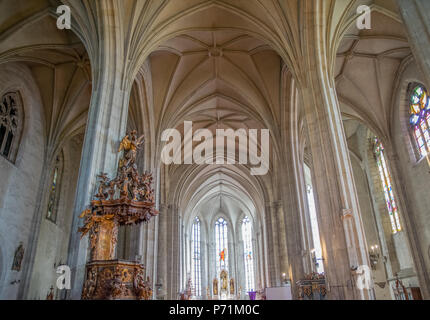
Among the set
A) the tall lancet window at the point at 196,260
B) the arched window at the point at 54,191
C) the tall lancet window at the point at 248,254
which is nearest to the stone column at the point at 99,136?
the arched window at the point at 54,191

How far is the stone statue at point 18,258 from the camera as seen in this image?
498 inches

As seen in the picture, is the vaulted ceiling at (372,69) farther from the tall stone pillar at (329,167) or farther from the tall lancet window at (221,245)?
the tall lancet window at (221,245)

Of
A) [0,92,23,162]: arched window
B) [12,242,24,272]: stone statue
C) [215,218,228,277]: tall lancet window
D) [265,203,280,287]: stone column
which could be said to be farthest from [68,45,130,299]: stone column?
[215,218,228,277]: tall lancet window

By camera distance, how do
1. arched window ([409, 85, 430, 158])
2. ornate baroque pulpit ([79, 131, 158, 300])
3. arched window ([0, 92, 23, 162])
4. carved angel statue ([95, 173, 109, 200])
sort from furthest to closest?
arched window ([409, 85, 430, 158])
arched window ([0, 92, 23, 162])
carved angel statue ([95, 173, 109, 200])
ornate baroque pulpit ([79, 131, 158, 300])

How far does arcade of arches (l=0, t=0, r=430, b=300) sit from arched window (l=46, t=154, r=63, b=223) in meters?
0.08

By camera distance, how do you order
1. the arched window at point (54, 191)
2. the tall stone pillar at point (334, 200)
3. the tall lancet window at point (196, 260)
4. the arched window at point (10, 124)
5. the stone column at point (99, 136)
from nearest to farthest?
the stone column at point (99, 136) < the tall stone pillar at point (334, 200) < the arched window at point (10, 124) < the arched window at point (54, 191) < the tall lancet window at point (196, 260)

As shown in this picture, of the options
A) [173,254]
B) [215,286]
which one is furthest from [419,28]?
[215,286]

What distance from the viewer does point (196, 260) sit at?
34.6m

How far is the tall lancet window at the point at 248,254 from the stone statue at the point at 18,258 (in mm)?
25547

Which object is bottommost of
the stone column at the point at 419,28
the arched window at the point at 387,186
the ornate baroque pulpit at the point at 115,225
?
the ornate baroque pulpit at the point at 115,225

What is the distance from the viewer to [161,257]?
19.9 metres

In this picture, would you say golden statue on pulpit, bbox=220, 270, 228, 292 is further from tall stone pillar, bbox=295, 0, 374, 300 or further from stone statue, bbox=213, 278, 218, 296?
tall stone pillar, bbox=295, 0, 374, 300

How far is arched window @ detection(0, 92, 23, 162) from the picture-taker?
1284cm
